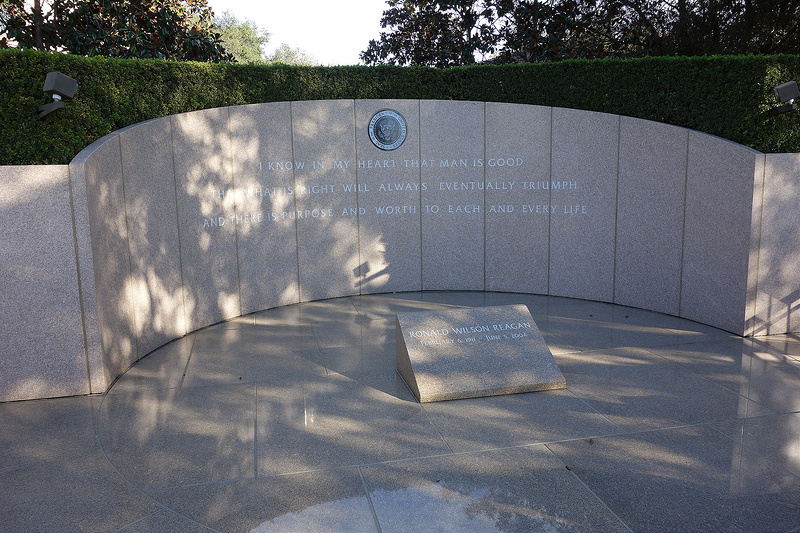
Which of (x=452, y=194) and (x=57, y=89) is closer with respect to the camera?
(x=57, y=89)

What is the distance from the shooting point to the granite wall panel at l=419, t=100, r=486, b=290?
434 inches

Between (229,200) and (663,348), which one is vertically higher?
(229,200)

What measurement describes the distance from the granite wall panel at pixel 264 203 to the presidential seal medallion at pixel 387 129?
153 cm

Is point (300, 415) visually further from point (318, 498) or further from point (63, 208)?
point (63, 208)

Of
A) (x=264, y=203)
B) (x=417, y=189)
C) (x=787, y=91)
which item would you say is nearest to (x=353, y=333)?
(x=264, y=203)

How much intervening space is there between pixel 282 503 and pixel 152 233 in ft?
16.4

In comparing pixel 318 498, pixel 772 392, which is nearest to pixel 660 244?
pixel 772 392

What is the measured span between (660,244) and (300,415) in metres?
6.63

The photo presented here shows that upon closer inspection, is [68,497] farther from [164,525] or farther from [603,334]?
[603,334]

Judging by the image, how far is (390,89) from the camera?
37.0 feet

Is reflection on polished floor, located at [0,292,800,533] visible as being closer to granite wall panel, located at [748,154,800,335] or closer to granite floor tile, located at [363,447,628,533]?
granite floor tile, located at [363,447,628,533]

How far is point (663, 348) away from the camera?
822cm

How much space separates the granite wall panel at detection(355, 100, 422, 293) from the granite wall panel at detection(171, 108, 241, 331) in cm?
238

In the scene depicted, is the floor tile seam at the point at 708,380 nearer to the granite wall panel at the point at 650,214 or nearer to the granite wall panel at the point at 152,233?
the granite wall panel at the point at 650,214
